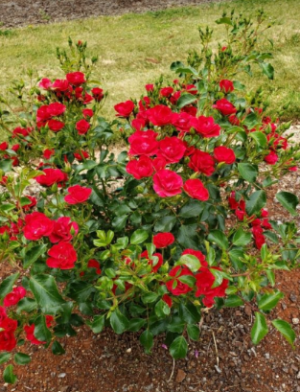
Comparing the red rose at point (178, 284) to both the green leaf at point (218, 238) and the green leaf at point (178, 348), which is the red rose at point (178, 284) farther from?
the green leaf at point (178, 348)

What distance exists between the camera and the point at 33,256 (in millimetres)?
1170

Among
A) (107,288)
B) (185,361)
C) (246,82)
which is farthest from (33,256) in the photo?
(246,82)

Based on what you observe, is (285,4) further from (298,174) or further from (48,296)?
(48,296)

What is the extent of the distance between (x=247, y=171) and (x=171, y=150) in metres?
0.31

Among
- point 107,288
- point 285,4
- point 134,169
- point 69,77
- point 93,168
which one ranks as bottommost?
point 285,4

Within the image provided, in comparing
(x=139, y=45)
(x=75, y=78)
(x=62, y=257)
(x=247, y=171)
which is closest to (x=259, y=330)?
(x=247, y=171)

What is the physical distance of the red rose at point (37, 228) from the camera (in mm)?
1168

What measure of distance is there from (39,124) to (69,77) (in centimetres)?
25

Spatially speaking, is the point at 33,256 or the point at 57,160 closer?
the point at 33,256

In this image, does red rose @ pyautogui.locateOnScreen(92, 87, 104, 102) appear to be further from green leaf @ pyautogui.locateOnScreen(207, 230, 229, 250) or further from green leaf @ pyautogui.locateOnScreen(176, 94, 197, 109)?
green leaf @ pyautogui.locateOnScreen(207, 230, 229, 250)

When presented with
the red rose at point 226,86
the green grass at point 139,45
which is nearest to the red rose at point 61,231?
the red rose at point 226,86

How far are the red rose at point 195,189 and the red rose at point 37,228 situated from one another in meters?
0.44

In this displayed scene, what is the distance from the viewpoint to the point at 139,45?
6059 millimetres

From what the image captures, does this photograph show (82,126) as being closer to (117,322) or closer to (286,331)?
(117,322)
